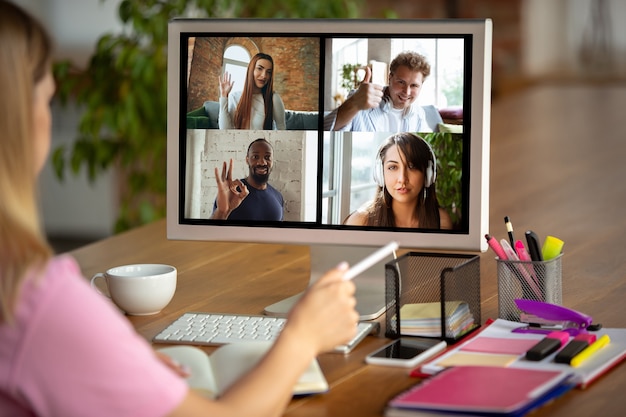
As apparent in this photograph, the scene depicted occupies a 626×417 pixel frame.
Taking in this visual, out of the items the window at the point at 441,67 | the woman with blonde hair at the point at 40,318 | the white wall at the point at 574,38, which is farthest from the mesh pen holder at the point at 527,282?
the white wall at the point at 574,38

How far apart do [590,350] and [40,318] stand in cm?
69

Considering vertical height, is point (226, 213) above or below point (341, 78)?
below

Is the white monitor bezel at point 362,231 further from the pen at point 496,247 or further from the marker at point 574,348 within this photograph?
the marker at point 574,348

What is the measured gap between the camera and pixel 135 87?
9.29 ft

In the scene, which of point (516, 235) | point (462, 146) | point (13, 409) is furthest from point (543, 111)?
point (13, 409)

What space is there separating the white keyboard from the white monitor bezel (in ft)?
0.41

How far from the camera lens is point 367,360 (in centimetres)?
120

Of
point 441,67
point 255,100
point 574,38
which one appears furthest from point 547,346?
point 574,38

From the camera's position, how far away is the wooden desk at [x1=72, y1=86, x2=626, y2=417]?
1.10 metres

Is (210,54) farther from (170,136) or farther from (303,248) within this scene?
(303,248)

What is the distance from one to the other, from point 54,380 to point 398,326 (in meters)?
0.59

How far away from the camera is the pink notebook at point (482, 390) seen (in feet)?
3.26

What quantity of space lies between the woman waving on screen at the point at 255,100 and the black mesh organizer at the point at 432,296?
0.91 ft

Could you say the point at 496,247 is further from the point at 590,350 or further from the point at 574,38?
the point at 574,38
